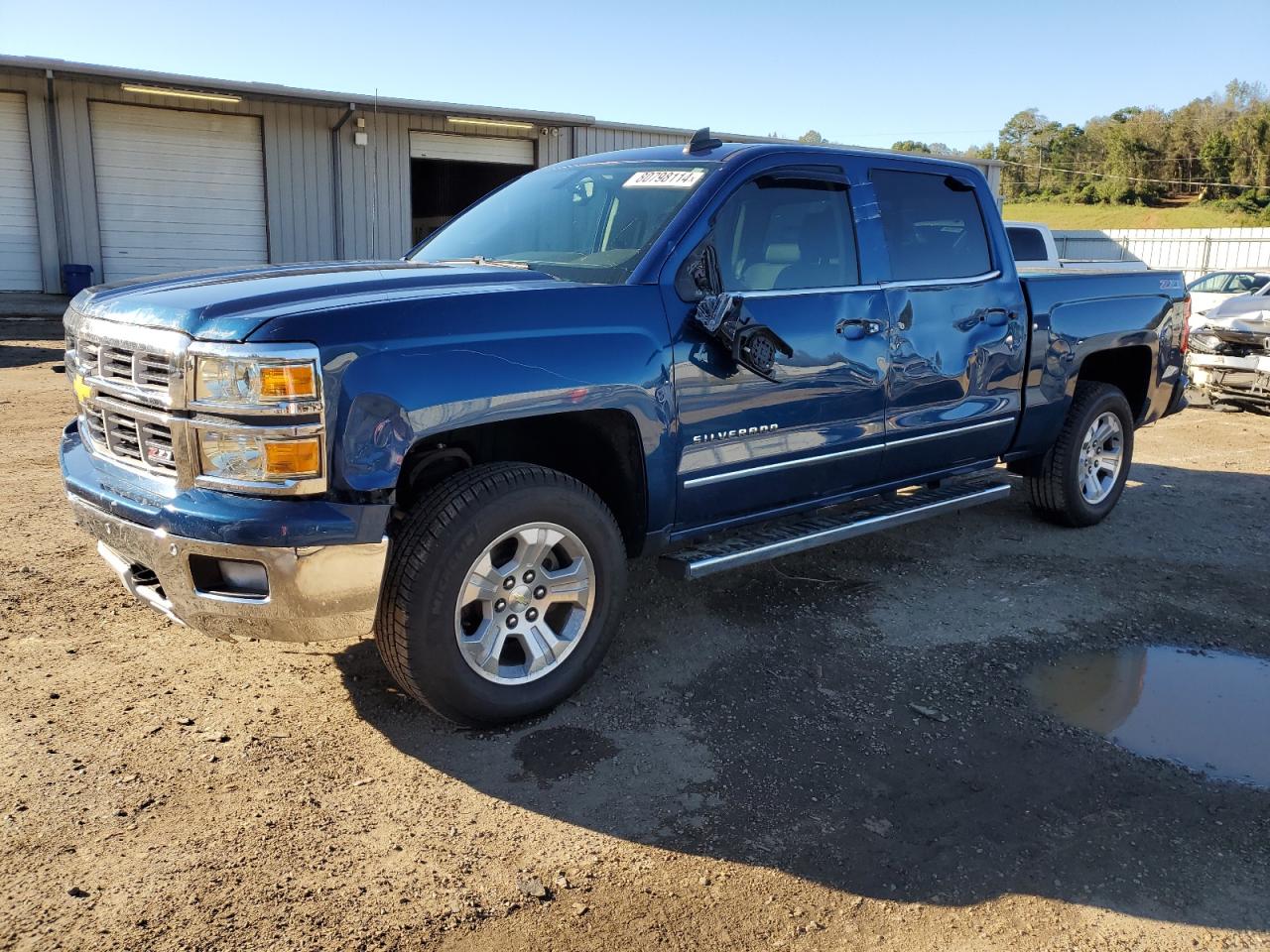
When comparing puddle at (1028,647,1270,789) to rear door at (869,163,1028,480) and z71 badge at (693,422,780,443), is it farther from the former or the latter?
z71 badge at (693,422,780,443)

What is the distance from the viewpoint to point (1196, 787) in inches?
130

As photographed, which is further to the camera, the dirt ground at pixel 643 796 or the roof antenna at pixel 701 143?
the roof antenna at pixel 701 143

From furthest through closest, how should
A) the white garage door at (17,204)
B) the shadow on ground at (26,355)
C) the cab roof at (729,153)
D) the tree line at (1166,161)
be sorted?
the tree line at (1166,161)
the white garage door at (17,204)
the shadow on ground at (26,355)
the cab roof at (729,153)

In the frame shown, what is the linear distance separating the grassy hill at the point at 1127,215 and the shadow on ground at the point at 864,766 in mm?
48704

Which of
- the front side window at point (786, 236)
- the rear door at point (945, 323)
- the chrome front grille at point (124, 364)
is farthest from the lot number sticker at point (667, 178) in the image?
the chrome front grille at point (124, 364)

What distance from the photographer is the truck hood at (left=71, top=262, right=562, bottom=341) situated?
302 centimetres

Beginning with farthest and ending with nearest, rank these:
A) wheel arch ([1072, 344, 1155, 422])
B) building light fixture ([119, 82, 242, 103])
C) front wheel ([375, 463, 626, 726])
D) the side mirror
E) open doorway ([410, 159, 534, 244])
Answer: open doorway ([410, 159, 534, 244]) → building light fixture ([119, 82, 242, 103]) → wheel arch ([1072, 344, 1155, 422]) → the side mirror → front wheel ([375, 463, 626, 726])

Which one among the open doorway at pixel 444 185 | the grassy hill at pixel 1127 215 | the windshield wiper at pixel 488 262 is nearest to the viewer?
the windshield wiper at pixel 488 262

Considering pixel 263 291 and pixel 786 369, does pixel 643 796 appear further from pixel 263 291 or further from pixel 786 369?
pixel 263 291

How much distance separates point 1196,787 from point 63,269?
18.4 meters

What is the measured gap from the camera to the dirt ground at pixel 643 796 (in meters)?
2.59

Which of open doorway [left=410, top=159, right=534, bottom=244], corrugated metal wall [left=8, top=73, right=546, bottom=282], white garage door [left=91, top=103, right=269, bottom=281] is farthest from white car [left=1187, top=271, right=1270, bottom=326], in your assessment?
white garage door [left=91, top=103, right=269, bottom=281]

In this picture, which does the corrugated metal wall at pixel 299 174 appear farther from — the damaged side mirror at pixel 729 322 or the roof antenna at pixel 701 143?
the damaged side mirror at pixel 729 322

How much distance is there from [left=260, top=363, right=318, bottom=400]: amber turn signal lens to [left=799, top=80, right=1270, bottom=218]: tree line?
59967 mm
